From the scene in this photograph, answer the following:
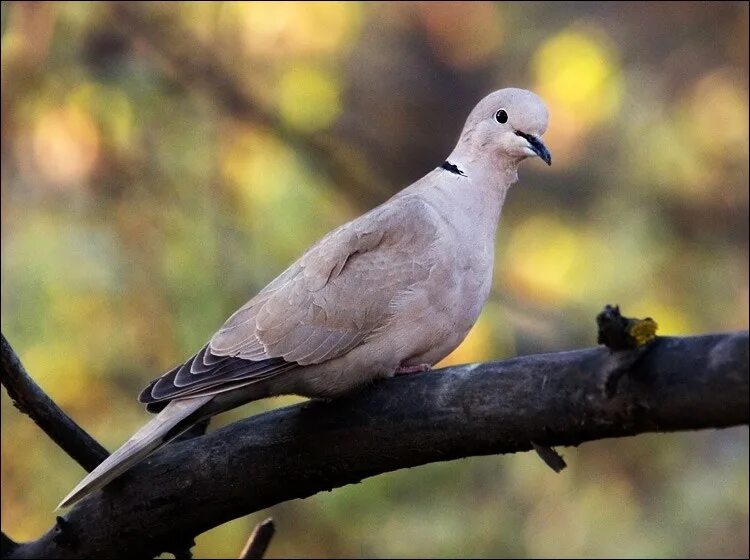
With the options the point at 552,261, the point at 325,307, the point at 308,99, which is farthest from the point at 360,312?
the point at 552,261

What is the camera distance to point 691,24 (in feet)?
23.9

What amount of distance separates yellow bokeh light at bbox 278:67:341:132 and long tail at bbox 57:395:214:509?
10.1 feet

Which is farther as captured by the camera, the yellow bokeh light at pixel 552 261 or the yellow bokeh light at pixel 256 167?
the yellow bokeh light at pixel 552 261

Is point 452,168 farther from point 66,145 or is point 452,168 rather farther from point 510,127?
point 66,145

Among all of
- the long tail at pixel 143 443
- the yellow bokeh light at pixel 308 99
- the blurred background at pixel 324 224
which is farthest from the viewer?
the yellow bokeh light at pixel 308 99

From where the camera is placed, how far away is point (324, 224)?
5.76 meters

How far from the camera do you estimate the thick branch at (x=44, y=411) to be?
9.80 feet

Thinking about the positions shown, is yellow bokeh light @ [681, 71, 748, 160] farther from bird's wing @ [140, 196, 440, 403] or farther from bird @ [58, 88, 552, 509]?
bird's wing @ [140, 196, 440, 403]

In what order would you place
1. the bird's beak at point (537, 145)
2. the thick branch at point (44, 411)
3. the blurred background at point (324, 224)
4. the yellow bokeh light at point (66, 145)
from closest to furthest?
the thick branch at point (44, 411) → the bird's beak at point (537, 145) → the blurred background at point (324, 224) → the yellow bokeh light at point (66, 145)

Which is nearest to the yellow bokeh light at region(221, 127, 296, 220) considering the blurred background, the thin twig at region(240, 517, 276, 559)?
the blurred background

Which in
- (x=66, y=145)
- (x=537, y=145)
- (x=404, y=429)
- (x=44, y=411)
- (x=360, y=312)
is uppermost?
(x=66, y=145)

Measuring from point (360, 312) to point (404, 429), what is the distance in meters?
0.58

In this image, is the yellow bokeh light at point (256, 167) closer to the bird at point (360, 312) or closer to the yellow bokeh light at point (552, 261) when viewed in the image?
the yellow bokeh light at point (552, 261)

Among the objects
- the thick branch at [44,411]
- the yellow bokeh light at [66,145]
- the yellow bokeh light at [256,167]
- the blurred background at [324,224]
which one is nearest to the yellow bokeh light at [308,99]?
the blurred background at [324,224]
